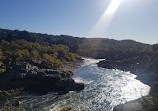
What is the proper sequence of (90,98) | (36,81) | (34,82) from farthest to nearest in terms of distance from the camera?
(36,81)
(34,82)
(90,98)

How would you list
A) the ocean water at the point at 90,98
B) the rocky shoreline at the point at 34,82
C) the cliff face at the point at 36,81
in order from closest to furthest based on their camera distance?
1. the ocean water at the point at 90,98
2. the rocky shoreline at the point at 34,82
3. the cliff face at the point at 36,81

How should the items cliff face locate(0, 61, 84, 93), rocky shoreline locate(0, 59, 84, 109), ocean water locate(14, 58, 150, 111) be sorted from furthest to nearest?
cliff face locate(0, 61, 84, 93) < rocky shoreline locate(0, 59, 84, 109) < ocean water locate(14, 58, 150, 111)

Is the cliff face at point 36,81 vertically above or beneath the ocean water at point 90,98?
above

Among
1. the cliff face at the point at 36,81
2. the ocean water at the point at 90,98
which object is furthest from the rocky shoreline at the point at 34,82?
the ocean water at the point at 90,98

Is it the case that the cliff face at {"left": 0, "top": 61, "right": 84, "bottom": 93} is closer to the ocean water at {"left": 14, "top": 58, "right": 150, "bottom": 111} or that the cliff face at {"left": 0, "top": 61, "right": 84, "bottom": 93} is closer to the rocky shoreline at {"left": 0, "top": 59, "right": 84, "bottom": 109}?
the rocky shoreline at {"left": 0, "top": 59, "right": 84, "bottom": 109}

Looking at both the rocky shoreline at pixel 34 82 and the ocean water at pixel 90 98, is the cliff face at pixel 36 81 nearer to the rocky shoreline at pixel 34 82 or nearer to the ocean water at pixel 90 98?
the rocky shoreline at pixel 34 82

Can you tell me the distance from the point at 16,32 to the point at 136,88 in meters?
133

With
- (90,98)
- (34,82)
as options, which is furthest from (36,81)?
(90,98)

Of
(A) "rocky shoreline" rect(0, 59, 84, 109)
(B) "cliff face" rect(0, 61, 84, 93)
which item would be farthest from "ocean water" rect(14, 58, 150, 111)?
(B) "cliff face" rect(0, 61, 84, 93)

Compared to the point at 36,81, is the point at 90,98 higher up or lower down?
lower down

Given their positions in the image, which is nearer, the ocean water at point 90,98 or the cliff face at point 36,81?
the ocean water at point 90,98

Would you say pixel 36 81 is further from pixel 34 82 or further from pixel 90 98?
pixel 90 98

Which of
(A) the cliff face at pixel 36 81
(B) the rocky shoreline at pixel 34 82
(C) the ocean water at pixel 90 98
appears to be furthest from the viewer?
(A) the cliff face at pixel 36 81

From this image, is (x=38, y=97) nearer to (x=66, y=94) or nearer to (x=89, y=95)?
(x=66, y=94)
